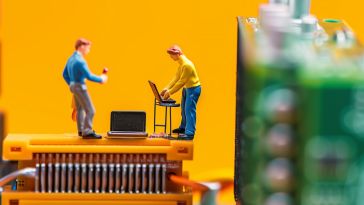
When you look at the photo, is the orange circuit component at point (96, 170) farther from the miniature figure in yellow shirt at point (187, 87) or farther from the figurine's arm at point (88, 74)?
the figurine's arm at point (88, 74)

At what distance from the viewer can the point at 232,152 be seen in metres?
16.7

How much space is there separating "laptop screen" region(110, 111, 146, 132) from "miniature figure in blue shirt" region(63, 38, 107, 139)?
334 mm

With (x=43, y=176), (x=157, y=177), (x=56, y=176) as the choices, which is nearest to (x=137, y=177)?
(x=157, y=177)

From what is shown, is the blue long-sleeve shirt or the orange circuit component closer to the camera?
the blue long-sleeve shirt

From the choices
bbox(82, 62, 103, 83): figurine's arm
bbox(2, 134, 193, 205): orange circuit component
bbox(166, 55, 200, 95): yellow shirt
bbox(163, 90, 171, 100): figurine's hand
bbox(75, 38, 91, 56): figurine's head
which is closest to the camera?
bbox(82, 62, 103, 83): figurine's arm

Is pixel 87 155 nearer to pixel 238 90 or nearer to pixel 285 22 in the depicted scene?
pixel 238 90

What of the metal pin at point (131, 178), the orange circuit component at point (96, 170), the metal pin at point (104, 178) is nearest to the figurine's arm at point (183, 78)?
the orange circuit component at point (96, 170)

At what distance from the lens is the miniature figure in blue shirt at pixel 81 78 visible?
43.3 ft

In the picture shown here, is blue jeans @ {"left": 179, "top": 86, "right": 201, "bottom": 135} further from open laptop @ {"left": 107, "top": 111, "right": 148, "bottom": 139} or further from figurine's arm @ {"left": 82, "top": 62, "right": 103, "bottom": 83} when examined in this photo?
figurine's arm @ {"left": 82, "top": 62, "right": 103, "bottom": 83}

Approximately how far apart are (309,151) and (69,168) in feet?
13.1

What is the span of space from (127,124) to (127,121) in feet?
0.12

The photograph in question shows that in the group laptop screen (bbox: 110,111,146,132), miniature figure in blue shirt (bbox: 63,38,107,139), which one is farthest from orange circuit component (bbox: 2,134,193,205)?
miniature figure in blue shirt (bbox: 63,38,107,139)

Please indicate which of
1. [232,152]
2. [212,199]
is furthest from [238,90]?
[232,152]

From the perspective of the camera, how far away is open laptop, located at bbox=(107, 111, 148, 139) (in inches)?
540
